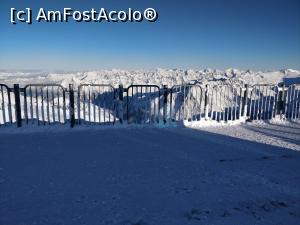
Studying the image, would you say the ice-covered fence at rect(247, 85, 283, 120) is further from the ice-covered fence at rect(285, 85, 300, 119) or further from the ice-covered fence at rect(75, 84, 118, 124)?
the ice-covered fence at rect(75, 84, 118, 124)

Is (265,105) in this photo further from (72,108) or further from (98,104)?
(72,108)

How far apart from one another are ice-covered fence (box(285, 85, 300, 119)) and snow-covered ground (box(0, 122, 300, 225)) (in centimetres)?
383

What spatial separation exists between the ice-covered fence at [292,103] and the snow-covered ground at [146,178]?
3.83 meters

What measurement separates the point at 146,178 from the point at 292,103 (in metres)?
9.91

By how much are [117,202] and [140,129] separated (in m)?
5.31

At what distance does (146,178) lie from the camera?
491 centimetres

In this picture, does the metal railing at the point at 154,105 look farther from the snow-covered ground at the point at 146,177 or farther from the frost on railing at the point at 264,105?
the snow-covered ground at the point at 146,177

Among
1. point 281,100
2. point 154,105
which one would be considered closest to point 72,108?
point 154,105

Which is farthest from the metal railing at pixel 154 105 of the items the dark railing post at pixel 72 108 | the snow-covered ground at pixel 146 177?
the snow-covered ground at pixel 146 177

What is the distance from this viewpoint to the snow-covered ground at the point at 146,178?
3.65m

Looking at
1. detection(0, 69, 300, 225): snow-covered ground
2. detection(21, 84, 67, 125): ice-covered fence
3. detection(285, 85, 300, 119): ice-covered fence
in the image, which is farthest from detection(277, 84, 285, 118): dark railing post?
detection(21, 84, 67, 125): ice-covered fence

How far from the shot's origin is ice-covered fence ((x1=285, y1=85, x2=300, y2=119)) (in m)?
11.8

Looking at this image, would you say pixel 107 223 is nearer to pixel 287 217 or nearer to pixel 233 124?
pixel 287 217

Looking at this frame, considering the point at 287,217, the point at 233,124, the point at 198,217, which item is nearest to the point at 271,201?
the point at 287,217
